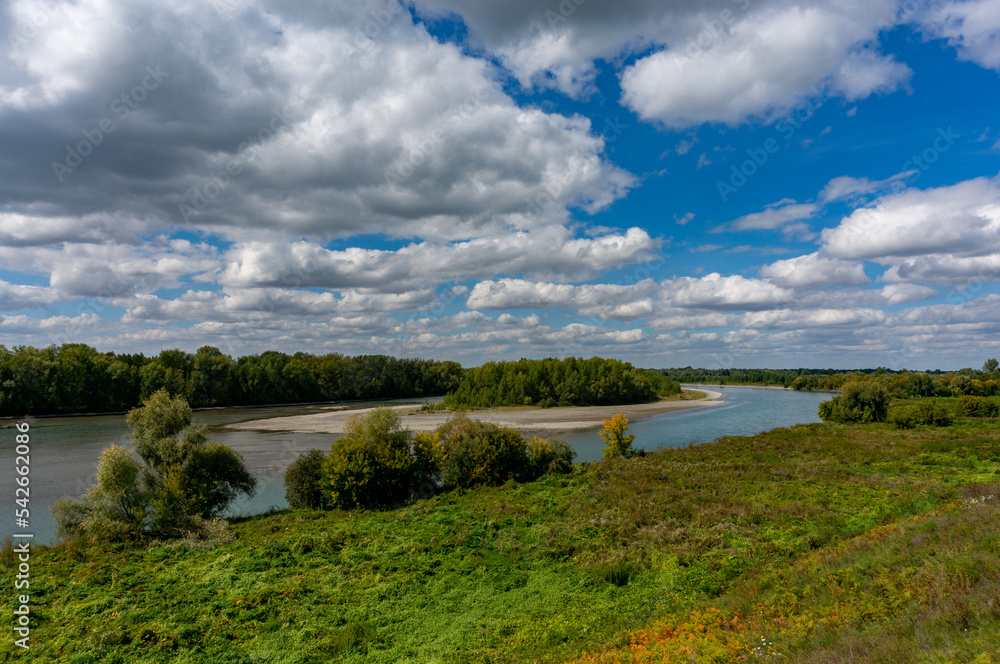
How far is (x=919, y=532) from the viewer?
13227 mm

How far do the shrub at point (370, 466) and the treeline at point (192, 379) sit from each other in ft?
230

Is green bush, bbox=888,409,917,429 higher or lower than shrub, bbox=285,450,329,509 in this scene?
lower

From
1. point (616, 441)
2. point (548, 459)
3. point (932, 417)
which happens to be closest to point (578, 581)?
point (548, 459)

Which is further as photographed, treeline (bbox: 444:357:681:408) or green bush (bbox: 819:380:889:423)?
treeline (bbox: 444:357:681:408)

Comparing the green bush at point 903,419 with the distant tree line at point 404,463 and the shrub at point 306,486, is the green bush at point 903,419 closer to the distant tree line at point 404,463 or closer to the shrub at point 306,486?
the distant tree line at point 404,463

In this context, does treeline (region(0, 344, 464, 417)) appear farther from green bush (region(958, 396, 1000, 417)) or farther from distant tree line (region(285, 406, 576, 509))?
green bush (region(958, 396, 1000, 417))

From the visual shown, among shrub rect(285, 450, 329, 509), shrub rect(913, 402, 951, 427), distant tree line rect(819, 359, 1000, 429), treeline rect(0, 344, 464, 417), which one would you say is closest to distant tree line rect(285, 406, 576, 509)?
shrub rect(285, 450, 329, 509)

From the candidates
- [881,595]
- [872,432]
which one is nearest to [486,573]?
[881,595]

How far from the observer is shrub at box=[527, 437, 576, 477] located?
36062 millimetres

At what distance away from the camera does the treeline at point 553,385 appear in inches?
4397

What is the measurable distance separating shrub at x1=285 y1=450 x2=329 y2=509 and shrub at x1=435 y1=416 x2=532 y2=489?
7679 millimetres

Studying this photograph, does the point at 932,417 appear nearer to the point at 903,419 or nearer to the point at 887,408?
the point at 903,419

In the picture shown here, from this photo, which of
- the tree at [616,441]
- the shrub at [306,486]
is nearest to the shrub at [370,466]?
the shrub at [306,486]

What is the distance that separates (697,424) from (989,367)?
144313 millimetres
